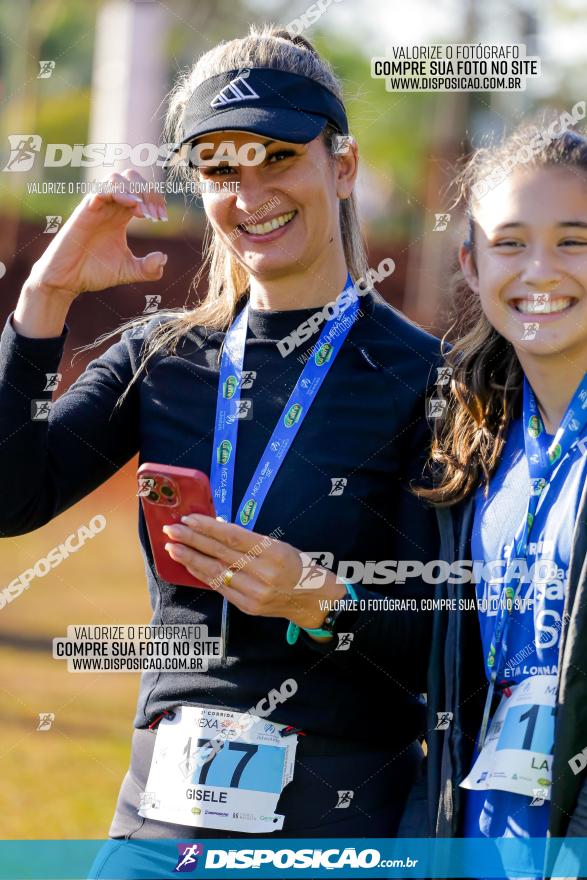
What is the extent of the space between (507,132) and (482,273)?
0.46 meters

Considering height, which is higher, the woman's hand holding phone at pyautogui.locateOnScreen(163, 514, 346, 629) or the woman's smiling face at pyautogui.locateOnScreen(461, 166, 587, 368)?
the woman's smiling face at pyautogui.locateOnScreen(461, 166, 587, 368)

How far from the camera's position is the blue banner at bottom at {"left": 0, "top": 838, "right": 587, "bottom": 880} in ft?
8.56

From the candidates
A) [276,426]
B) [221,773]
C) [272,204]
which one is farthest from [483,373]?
[221,773]

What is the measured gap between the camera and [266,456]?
295 cm

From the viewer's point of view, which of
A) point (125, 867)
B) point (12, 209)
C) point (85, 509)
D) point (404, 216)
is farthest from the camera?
point (404, 216)

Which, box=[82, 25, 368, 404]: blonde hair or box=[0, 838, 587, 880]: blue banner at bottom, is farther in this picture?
box=[82, 25, 368, 404]: blonde hair

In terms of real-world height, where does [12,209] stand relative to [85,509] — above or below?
above

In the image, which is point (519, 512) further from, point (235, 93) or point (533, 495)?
point (235, 93)

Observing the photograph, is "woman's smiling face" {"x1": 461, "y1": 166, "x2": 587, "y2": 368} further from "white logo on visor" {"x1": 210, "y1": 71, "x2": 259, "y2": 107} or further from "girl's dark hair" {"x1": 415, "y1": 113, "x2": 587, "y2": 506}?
"white logo on visor" {"x1": 210, "y1": 71, "x2": 259, "y2": 107}

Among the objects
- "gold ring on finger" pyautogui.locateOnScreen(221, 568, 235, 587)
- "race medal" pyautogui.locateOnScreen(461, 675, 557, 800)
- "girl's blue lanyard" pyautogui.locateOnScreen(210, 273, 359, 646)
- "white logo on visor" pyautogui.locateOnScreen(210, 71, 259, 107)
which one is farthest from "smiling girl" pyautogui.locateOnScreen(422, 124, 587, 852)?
"white logo on visor" pyautogui.locateOnScreen(210, 71, 259, 107)

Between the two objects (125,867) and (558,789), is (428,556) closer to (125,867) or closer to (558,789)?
(558,789)

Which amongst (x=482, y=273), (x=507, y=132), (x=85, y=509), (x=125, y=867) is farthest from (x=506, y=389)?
(x=85, y=509)

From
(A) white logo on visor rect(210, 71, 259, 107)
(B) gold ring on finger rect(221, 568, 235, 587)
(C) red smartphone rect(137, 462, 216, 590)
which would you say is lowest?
(B) gold ring on finger rect(221, 568, 235, 587)

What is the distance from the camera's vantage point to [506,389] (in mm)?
2969
